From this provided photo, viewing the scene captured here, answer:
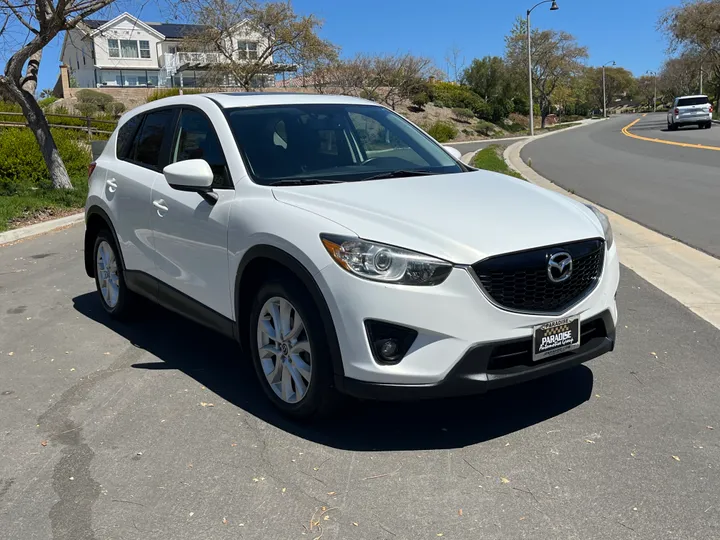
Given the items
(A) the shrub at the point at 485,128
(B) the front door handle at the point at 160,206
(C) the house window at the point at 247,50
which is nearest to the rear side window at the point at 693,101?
(A) the shrub at the point at 485,128

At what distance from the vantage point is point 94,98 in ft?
152

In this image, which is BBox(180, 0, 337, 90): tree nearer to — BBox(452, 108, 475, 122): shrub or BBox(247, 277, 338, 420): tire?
BBox(452, 108, 475, 122): shrub

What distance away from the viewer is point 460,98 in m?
61.7

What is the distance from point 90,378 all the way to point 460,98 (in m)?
60.0

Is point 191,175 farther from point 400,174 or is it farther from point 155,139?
point 155,139

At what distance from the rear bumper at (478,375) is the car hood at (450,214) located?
0.46 metres

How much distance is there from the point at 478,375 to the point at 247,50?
4352cm

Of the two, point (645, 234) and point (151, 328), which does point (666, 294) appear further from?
point (151, 328)

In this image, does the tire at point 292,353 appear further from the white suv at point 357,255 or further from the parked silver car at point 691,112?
the parked silver car at point 691,112

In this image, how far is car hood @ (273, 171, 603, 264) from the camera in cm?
335

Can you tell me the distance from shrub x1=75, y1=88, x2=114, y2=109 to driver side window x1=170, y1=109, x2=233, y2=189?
42.7 m

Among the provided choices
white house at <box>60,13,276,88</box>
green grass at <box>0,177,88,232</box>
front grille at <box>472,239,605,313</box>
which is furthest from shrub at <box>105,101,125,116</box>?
front grille at <box>472,239,605,313</box>

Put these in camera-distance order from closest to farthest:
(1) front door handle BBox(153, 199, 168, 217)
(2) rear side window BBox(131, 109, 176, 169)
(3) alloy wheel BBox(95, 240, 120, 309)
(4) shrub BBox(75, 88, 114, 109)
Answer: (1) front door handle BBox(153, 199, 168, 217) < (2) rear side window BBox(131, 109, 176, 169) < (3) alloy wheel BBox(95, 240, 120, 309) < (4) shrub BBox(75, 88, 114, 109)

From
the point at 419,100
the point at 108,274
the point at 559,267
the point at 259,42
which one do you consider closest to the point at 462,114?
the point at 419,100
